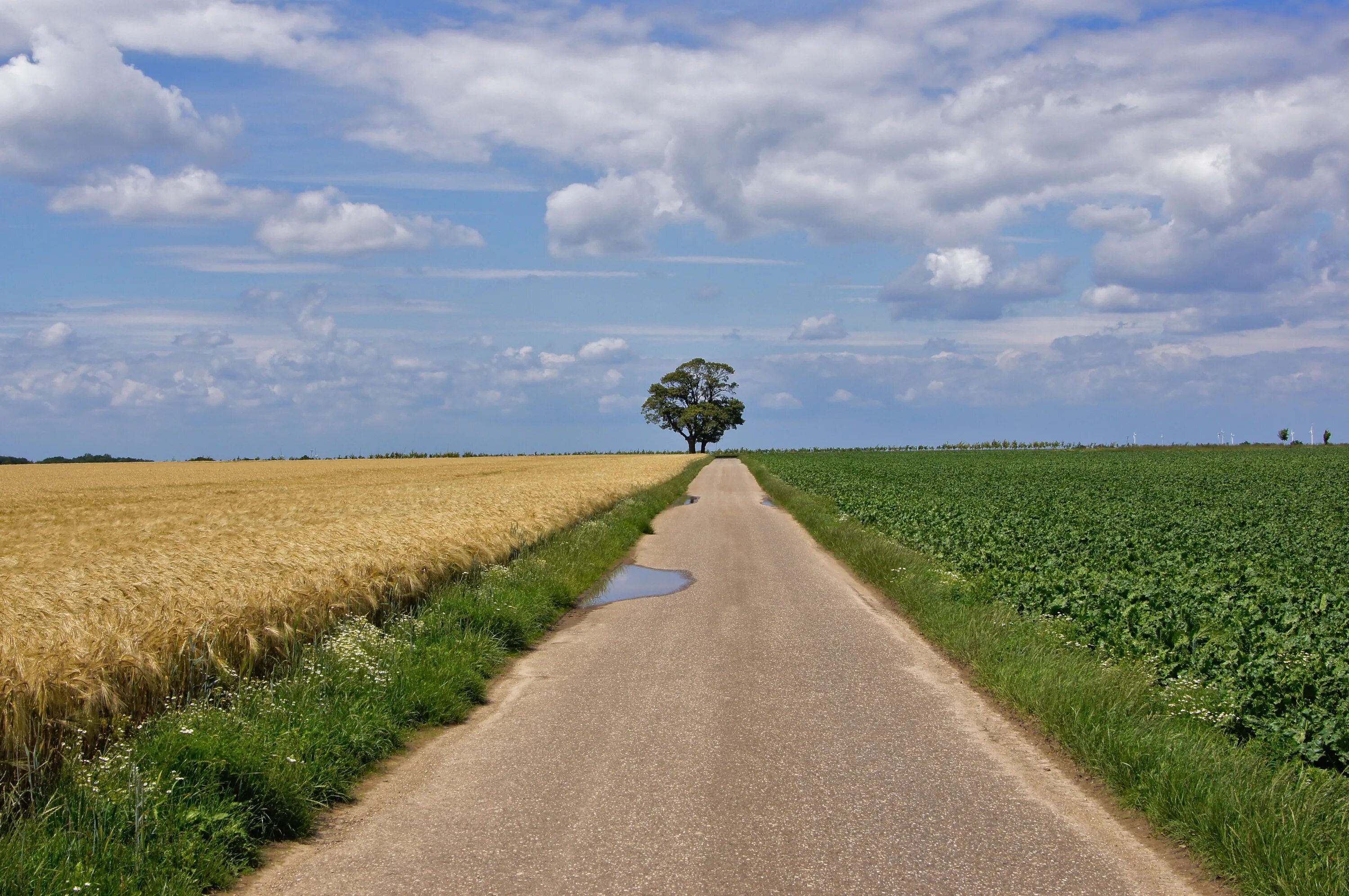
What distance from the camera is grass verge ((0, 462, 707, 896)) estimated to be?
4652 mm

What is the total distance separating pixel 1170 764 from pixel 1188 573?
26.8 feet

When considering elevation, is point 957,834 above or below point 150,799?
below

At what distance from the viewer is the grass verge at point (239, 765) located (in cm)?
465

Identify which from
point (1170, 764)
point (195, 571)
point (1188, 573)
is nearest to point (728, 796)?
point (1170, 764)

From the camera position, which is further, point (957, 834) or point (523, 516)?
point (523, 516)

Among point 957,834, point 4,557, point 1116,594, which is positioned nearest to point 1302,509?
point 1116,594

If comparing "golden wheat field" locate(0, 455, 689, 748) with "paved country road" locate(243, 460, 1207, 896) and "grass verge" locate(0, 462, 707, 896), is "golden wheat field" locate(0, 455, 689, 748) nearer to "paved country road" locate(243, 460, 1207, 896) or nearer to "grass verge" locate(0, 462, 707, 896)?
"grass verge" locate(0, 462, 707, 896)

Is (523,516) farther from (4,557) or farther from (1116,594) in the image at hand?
(1116,594)

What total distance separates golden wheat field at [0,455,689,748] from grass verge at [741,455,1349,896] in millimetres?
6684

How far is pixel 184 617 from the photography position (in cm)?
734

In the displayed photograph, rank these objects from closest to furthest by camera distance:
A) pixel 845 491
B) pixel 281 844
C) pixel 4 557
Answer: pixel 281 844 < pixel 4 557 < pixel 845 491

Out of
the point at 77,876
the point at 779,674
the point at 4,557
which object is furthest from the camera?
the point at 4,557

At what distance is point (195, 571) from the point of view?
9.59m

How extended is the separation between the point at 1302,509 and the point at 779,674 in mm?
22525
